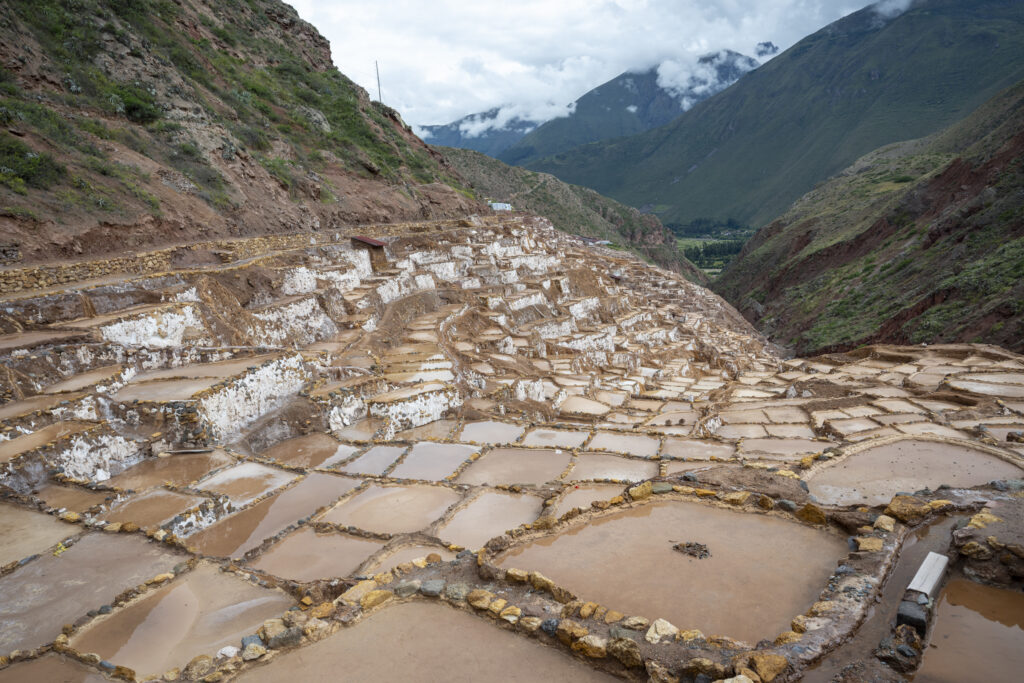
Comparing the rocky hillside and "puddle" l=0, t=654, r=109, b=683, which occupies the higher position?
the rocky hillside

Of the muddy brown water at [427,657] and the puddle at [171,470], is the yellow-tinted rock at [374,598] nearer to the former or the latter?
the muddy brown water at [427,657]

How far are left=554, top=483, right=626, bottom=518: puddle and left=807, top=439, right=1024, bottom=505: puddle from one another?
2528 millimetres

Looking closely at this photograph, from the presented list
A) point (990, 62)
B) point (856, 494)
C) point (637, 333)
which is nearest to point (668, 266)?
point (637, 333)

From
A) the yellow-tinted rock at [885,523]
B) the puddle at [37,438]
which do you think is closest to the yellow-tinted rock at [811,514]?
the yellow-tinted rock at [885,523]

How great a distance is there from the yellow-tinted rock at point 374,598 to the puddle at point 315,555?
51.2 inches

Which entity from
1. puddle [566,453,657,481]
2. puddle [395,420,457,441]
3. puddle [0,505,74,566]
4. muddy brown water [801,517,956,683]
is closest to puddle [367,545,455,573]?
puddle [566,453,657,481]

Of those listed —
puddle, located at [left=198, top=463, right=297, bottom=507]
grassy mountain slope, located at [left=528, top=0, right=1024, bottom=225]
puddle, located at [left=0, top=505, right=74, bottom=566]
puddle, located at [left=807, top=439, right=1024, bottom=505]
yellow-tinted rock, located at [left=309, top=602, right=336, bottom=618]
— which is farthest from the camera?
grassy mountain slope, located at [left=528, top=0, right=1024, bottom=225]

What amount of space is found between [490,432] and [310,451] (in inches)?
147

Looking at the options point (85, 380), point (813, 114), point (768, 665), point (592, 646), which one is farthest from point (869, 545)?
point (813, 114)

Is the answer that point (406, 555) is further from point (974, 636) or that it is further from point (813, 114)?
point (813, 114)

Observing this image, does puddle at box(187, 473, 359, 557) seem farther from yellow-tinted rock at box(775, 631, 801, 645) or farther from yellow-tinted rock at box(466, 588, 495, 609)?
yellow-tinted rock at box(775, 631, 801, 645)

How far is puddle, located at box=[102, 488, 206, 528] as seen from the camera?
22.8 feet

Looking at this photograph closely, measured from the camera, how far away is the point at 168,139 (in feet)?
68.9

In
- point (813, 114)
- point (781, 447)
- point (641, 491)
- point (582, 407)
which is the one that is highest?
point (813, 114)
